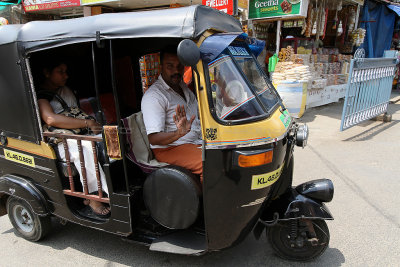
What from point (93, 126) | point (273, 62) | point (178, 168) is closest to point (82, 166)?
point (93, 126)

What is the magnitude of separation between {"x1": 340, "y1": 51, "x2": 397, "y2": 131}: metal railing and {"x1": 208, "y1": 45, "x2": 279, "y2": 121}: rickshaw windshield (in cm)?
400

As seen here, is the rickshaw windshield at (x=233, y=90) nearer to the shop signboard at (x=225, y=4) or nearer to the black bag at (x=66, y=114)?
the black bag at (x=66, y=114)

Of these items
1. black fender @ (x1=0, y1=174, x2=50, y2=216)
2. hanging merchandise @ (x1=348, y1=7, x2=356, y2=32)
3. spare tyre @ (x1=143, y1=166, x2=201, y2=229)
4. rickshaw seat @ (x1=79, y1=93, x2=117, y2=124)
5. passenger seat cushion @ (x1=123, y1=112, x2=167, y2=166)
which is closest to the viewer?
spare tyre @ (x1=143, y1=166, x2=201, y2=229)

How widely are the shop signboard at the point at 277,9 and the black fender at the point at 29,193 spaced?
683cm

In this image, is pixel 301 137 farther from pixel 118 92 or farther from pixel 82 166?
pixel 118 92

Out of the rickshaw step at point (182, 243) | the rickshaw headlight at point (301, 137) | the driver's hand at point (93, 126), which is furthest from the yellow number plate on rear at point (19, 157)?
the rickshaw headlight at point (301, 137)

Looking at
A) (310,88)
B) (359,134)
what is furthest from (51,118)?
(310,88)

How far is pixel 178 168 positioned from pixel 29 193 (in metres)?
1.48

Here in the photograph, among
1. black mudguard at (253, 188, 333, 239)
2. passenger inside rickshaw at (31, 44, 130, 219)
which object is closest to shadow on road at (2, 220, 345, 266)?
black mudguard at (253, 188, 333, 239)

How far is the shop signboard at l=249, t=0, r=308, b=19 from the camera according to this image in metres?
7.04

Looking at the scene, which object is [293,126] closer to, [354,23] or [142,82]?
[142,82]

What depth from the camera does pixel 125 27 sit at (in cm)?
199

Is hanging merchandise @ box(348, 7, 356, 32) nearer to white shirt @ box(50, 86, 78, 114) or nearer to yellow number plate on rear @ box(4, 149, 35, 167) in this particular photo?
white shirt @ box(50, 86, 78, 114)

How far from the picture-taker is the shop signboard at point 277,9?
7039 millimetres
